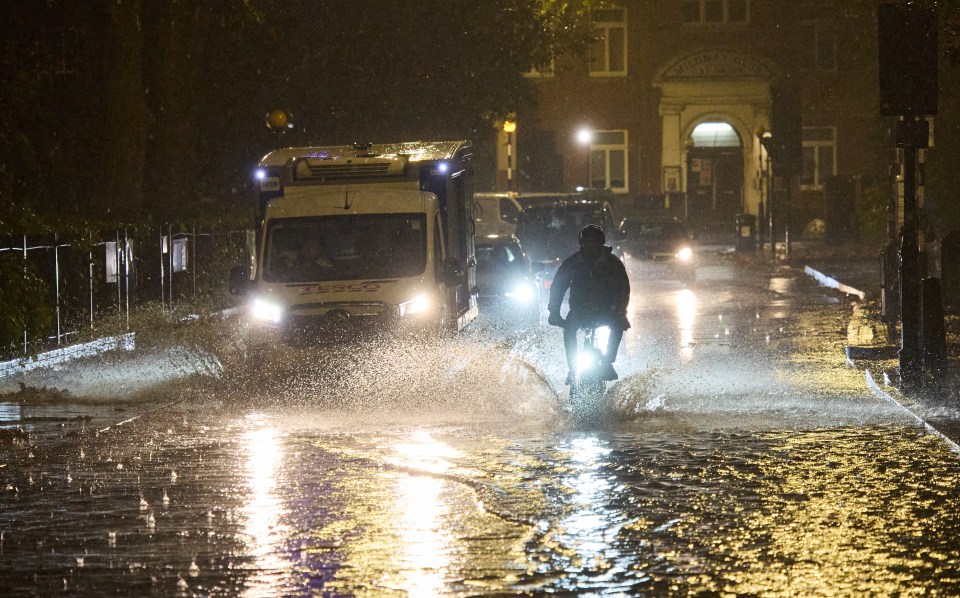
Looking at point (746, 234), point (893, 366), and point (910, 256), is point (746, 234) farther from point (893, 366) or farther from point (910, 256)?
point (910, 256)

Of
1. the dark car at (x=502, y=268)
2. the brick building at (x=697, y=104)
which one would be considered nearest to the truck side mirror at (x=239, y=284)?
the dark car at (x=502, y=268)

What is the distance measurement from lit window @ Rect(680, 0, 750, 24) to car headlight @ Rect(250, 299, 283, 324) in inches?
1748

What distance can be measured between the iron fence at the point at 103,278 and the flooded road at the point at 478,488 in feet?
10.8

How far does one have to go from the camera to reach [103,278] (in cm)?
2281

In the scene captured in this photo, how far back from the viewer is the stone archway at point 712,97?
58.8 m

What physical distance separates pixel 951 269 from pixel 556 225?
836 centimetres

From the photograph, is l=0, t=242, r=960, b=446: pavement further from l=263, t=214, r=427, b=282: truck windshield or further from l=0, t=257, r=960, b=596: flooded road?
l=263, t=214, r=427, b=282: truck windshield

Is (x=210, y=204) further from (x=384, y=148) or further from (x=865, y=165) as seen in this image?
(x=865, y=165)

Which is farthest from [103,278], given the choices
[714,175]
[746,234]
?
[714,175]

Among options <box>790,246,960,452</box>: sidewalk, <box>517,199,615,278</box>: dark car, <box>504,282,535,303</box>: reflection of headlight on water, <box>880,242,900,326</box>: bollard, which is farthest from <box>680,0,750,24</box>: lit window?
<box>880,242,900,326</box>: bollard

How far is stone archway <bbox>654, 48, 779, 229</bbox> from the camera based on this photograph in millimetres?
58844

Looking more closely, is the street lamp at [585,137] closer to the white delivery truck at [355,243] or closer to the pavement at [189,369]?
the pavement at [189,369]

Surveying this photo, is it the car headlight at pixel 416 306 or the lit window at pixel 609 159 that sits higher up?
the lit window at pixel 609 159

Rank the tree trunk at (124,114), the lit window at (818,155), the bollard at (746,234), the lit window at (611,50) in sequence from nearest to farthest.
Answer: the tree trunk at (124,114) < the bollard at (746,234) < the lit window at (611,50) < the lit window at (818,155)
